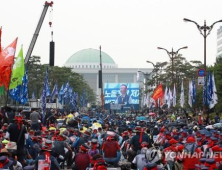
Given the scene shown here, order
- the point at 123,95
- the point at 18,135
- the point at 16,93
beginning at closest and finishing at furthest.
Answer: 1. the point at 18,135
2. the point at 16,93
3. the point at 123,95

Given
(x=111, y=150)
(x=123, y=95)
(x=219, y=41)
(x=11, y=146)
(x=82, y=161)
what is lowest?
(x=82, y=161)

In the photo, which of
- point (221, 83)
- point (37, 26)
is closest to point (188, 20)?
point (37, 26)

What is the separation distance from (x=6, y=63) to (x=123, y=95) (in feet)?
284

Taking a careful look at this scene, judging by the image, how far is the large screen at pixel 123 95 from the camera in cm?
11631

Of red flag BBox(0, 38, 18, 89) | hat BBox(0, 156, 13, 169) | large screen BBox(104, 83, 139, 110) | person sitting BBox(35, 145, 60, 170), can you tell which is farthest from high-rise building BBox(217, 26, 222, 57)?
hat BBox(0, 156, 13, 169)

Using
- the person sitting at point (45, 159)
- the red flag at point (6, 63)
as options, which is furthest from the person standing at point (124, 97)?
the person sitting at point (45, 159)

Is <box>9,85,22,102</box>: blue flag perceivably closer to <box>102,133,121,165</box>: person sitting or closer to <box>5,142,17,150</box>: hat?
<box>102,133,121,165</box>: person sitting

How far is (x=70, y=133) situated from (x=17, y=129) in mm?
5939

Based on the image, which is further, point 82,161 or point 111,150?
point 111,150

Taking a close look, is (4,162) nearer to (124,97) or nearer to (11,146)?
(11,146)

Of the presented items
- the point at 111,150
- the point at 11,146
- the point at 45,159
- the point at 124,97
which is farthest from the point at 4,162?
the point at 124,97

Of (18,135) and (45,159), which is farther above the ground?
(18,135)

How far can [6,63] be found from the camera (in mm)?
31234

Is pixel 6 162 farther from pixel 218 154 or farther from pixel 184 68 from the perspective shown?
pixel 184 68
